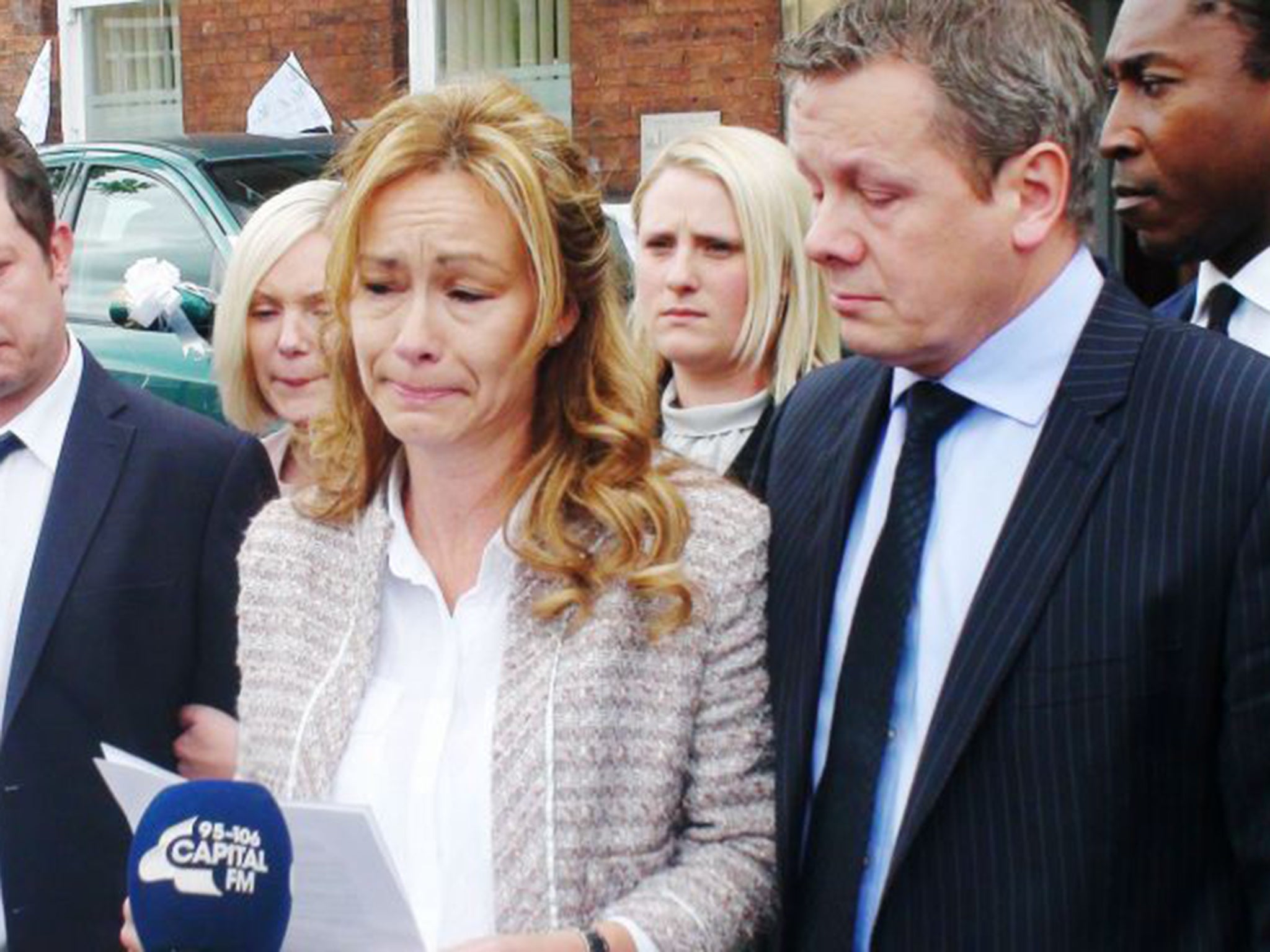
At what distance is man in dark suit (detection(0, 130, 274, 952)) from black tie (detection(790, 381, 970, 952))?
3.74ft

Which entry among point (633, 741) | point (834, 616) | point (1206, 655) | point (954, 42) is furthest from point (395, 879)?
point (954, 42)

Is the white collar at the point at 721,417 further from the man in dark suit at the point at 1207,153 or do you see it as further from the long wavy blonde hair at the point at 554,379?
the long wavy blonde hair at the point at 554,379

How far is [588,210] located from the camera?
2648mm

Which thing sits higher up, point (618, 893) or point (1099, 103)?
point (1099, 103)

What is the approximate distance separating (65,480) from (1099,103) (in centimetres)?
166

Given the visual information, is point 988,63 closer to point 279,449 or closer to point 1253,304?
point 1253,304

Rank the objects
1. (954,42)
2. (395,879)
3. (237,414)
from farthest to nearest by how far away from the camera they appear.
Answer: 1. (237,414)
2. (954,42)
3. (395,879)

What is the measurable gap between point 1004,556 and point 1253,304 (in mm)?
1248

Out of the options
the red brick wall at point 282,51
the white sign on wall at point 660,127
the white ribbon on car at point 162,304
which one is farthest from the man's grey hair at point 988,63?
the red brick wall at point 282,51

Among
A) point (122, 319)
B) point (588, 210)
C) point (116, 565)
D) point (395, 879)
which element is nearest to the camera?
point (395, 879)

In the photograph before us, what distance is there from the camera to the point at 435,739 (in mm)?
2535

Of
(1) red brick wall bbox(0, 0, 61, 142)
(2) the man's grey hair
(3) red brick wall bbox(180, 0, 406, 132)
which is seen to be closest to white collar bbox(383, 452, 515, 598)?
(2) the man's grey hair

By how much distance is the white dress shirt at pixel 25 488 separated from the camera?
3098 mm

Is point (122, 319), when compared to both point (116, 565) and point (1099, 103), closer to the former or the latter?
point (116, 565)
